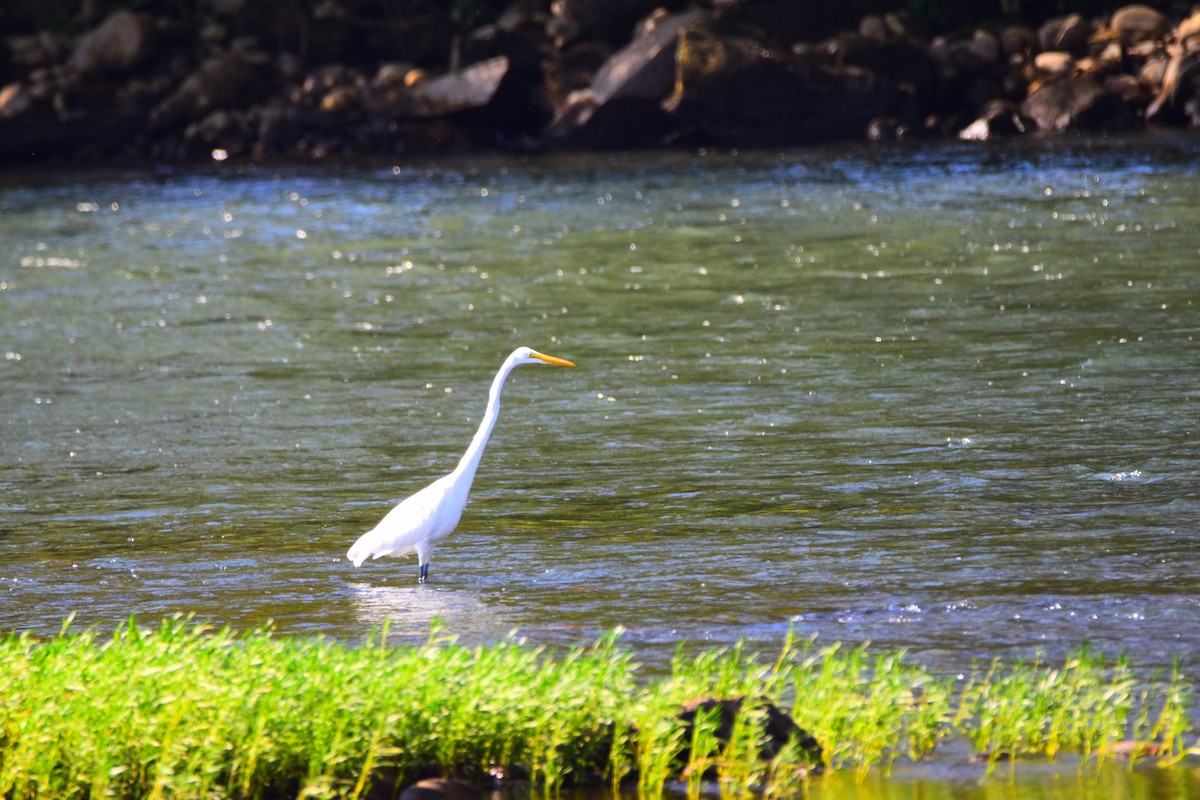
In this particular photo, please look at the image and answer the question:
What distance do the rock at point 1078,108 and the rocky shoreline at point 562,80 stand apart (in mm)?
36

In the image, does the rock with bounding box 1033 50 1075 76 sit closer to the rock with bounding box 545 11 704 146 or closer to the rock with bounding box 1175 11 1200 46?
the rock with bounding box 1175 11 1200 46

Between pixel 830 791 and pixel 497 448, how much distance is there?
651 cm

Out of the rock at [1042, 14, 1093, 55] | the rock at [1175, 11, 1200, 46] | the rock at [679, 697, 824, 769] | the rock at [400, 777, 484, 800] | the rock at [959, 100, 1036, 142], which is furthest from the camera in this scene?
the rock at [1042, 14, 1093, 55]

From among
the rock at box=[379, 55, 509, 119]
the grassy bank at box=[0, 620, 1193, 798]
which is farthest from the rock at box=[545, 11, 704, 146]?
the grassy bank at box=[0, 620, 1193, 798]

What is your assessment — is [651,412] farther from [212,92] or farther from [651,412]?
[212,92]

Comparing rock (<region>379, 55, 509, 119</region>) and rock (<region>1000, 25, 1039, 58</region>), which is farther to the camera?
rock (<region>379, 55, 509, 119</region>)

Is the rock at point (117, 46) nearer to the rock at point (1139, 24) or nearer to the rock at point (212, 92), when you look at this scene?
the rock at point (212, 92)

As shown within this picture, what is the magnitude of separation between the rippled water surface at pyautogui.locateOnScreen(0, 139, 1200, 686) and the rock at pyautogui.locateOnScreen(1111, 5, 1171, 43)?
7.30m

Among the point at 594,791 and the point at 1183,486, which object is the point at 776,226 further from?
the point at 594,791

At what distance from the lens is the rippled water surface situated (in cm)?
775

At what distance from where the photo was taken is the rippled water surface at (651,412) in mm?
7750

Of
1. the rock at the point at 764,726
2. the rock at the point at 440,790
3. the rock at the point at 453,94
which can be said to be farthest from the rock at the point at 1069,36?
the rock at the point at 440,790

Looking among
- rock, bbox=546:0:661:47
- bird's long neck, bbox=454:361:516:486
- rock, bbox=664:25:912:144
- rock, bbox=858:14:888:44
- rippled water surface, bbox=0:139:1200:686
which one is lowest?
rippled water surface, bbox=0:139:1200:686

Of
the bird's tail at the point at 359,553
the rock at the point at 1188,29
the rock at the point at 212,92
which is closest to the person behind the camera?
the bird's tail at the point at 359,553
